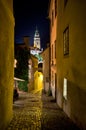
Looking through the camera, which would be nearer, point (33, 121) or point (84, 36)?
point (84, 36)

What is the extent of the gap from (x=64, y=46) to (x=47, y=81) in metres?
16.4

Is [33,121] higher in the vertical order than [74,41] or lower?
lower

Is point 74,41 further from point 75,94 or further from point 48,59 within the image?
point 48,59

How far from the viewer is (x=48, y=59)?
32906 mm

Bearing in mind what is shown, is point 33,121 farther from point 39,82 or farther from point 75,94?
point 39,82

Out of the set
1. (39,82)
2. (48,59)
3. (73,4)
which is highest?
(73,4)

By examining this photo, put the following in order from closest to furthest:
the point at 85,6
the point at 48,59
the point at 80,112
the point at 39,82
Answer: the point at 85,6, the point at 80,112, the point at 48,59, the point at 39,82

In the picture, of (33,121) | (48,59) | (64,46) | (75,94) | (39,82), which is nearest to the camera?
(75,94)

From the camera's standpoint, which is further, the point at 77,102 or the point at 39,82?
the point at 39,82

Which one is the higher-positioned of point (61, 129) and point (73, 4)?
point (73, 4)

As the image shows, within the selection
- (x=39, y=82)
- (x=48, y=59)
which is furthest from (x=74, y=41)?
(x=39, y=82)

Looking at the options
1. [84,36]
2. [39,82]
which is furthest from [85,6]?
[39,82]

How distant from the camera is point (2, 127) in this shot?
34.5 ft

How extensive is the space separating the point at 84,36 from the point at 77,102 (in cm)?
303
